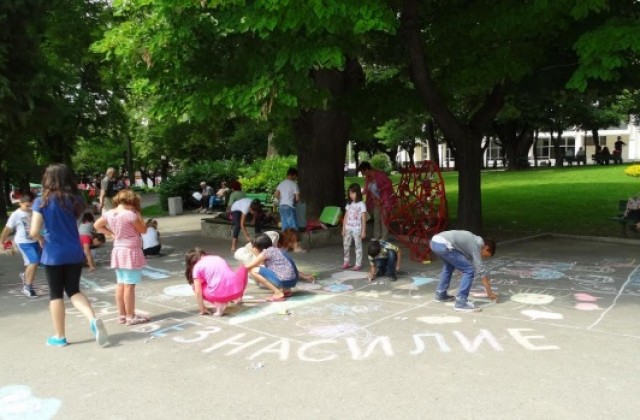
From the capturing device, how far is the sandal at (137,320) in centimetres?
626

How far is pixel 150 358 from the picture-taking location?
16.9 feet

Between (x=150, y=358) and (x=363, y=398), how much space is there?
2062 mm

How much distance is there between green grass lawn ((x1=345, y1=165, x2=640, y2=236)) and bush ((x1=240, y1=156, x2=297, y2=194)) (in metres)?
6.19

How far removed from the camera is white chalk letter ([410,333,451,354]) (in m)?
5.18

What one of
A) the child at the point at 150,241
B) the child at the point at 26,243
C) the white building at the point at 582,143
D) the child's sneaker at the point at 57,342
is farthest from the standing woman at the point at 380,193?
the white building at the point at 582,143

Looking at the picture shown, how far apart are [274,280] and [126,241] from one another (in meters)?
1.88

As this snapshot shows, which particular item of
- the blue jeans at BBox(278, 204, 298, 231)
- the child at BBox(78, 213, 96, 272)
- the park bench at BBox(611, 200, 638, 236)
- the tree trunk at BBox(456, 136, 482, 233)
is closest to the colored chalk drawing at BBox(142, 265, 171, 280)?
the child at BBox(78, 213, 96, 272)

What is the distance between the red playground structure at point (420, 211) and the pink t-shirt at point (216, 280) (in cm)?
401

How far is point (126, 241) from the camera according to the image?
609 centimetres

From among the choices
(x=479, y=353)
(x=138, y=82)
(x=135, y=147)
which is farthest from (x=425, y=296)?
(x=135, y=147)

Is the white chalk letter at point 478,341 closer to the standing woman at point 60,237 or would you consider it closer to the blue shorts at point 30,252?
→ the standing woman at point 60,237

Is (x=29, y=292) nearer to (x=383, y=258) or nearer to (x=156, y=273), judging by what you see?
(x=156, y=273)

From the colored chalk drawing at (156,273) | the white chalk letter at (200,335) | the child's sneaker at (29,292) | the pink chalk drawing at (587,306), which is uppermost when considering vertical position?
the child's sneaker at (29,292)

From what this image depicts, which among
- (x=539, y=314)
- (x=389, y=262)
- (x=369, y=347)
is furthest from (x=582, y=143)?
(x=369, y=347)
